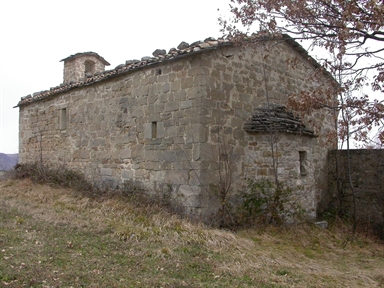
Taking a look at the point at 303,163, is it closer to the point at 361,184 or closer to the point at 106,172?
the point at 361,184

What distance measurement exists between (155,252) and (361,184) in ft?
22.5

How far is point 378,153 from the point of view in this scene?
33.2ft

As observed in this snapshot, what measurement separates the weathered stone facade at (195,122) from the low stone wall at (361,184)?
42 cm

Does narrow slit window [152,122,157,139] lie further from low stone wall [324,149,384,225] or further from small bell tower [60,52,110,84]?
small bell tower [60,52,110,84]

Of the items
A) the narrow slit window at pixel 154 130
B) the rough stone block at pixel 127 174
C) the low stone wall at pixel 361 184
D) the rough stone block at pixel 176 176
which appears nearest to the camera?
the rough stone block at pixel 176 176

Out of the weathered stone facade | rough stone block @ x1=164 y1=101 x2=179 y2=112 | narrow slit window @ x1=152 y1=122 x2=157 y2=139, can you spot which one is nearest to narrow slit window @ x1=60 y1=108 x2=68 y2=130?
the weathered stone facade

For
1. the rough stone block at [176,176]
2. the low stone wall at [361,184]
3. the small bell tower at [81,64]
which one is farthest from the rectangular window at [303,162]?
the small bell tower at [81,64]

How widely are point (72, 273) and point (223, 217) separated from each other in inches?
143

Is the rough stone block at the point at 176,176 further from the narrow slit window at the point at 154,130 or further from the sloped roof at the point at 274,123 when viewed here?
the sloped roof at the point at 274,123

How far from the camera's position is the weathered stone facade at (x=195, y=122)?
26.3ft

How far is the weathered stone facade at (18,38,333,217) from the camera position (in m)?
8.01

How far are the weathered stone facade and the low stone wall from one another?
42 centimetres

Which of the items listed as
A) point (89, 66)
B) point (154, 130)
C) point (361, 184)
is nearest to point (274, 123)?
point (154, 130)

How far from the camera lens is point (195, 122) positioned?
26.1 ft
